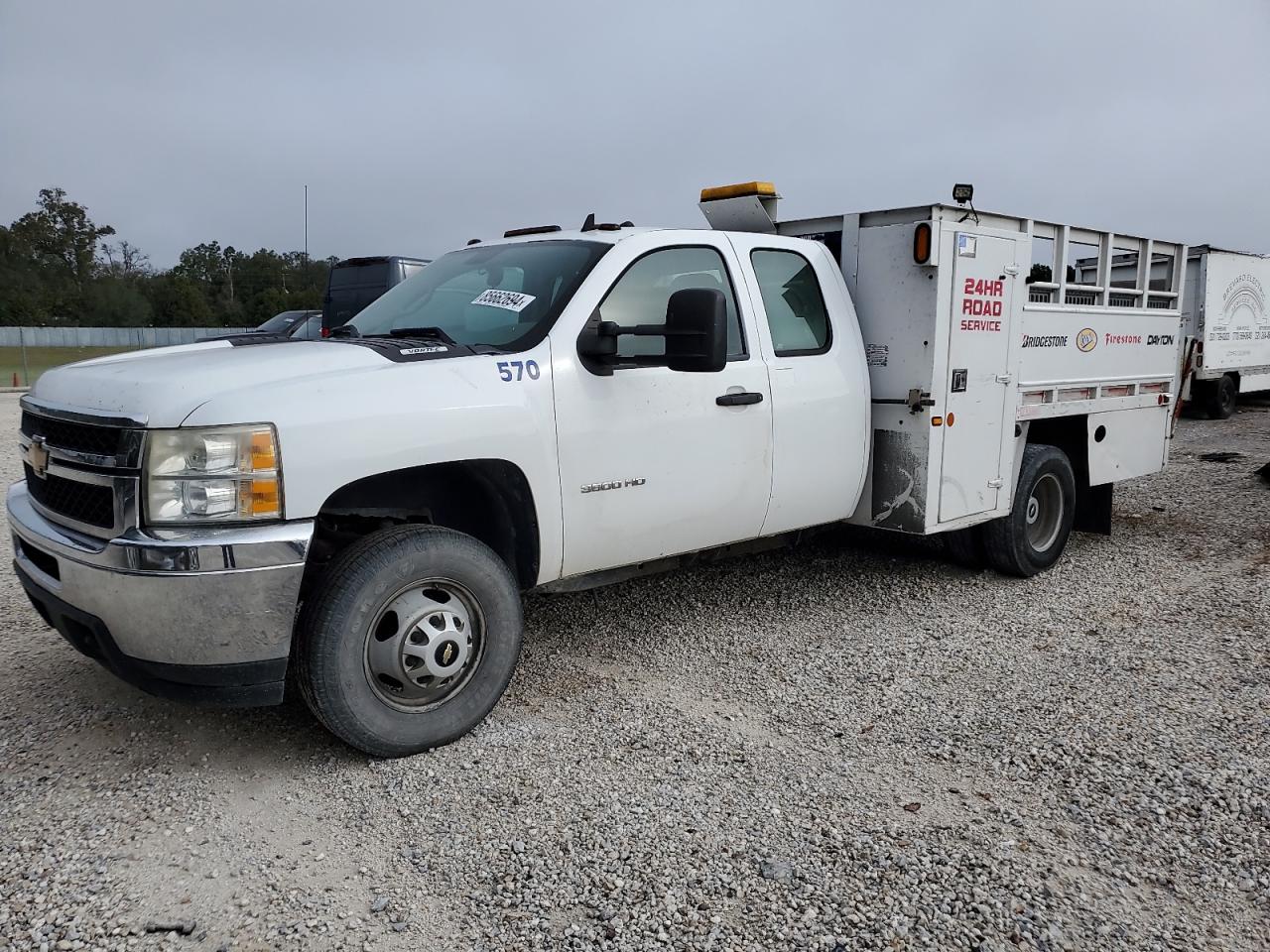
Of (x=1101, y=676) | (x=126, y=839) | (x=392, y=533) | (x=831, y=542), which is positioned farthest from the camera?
(x=831, y=542)

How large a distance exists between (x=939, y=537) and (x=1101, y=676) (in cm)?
201

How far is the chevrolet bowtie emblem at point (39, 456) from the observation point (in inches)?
140

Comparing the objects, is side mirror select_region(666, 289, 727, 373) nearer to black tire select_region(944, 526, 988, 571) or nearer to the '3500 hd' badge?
the '3500 hd' badge

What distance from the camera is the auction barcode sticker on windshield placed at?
4027 mm

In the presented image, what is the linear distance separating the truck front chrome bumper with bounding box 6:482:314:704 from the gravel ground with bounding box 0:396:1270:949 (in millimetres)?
462

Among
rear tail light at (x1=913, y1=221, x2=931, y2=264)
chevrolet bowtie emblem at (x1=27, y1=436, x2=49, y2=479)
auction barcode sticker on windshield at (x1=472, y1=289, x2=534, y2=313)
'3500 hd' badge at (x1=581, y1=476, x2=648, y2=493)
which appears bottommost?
'3500 hd' badge at (x1=581, y1=476, x2=648, y2=493)

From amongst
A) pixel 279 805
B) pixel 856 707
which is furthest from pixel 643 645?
pixel 279 805

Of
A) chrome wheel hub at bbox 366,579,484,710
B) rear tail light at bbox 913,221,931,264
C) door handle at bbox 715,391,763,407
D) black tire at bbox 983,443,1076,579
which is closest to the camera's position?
chrome wheel hub at bbox 366,579,484,710

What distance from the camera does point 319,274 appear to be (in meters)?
58.2

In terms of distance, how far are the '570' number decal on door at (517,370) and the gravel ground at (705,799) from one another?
1.40m

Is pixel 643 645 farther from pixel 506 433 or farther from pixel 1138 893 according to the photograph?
pixel 1138 893

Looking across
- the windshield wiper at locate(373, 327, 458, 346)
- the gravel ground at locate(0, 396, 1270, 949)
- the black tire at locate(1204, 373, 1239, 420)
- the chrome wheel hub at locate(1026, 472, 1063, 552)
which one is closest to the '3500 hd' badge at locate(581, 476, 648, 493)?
the windshield wiper at locate(373, 327, 458, 346)

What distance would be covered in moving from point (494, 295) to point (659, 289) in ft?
2.42

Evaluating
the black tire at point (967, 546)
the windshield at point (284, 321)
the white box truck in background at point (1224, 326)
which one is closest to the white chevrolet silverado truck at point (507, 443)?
the black tire at point (967, 546)
